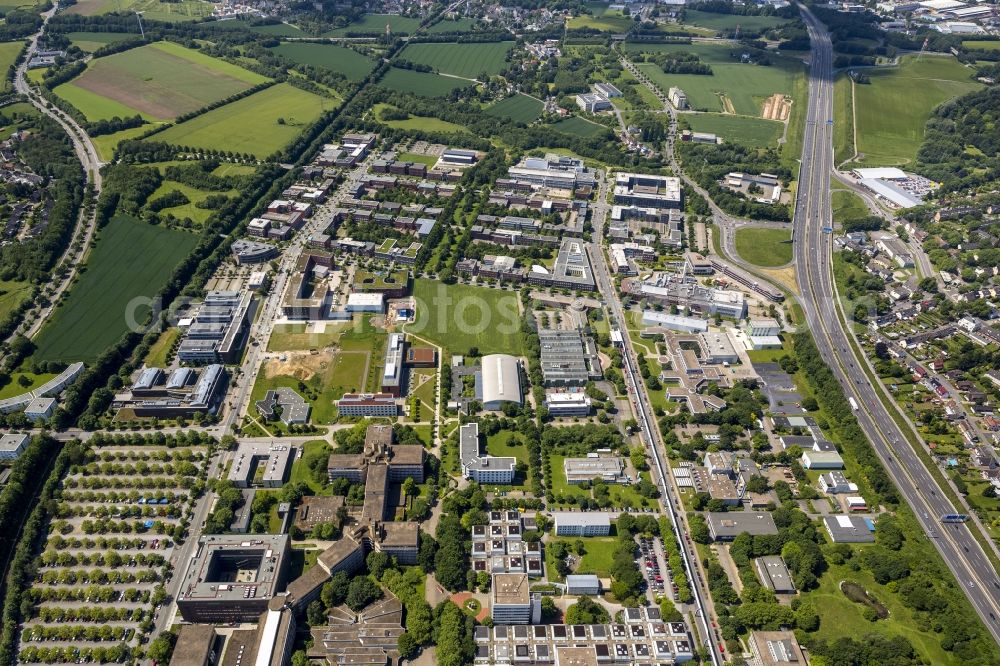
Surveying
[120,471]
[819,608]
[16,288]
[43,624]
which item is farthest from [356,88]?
[819,608]

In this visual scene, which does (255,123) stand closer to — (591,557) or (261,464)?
(261,464)

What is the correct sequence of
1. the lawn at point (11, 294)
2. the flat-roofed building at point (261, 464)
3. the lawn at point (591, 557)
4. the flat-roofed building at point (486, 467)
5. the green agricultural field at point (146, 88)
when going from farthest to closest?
1. the green agricultural field at point (146, 88)
2. the lawn at point (11, 294)
3. the flat-roofed building at point (486, 467)
4. the flat-roofed building at point (261, 464)
5. the lawn at point (591, 557)

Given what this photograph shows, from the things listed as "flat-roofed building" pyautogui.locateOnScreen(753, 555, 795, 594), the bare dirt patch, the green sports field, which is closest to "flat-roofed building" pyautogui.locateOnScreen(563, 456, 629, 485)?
"flat-roofed building" pyautogui.locateOnScreen(753, 555, 795, 594)

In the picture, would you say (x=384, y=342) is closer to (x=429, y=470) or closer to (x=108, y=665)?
(x=429, y=470)

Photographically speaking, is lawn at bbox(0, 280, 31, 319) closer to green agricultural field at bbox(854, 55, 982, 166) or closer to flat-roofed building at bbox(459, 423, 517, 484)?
flat-roofed building at bbox(459, 423, 517, 484)

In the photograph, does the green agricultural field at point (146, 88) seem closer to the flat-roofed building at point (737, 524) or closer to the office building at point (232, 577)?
the office building at point (232, 577)

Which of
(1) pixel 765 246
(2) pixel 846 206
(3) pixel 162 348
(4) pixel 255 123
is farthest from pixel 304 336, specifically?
(2) pixel 846 206

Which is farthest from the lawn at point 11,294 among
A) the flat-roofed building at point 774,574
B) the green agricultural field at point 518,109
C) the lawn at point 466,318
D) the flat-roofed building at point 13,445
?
the green agricultural field at point 518,109
